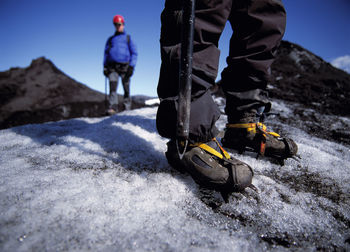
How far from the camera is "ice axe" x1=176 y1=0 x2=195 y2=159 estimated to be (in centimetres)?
73

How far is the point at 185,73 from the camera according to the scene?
789 mm

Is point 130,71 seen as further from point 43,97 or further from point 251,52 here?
point 43,97

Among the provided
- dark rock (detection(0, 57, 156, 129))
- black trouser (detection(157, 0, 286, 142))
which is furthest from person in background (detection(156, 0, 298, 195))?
dark rock (detection(0, 57, 156, 129))

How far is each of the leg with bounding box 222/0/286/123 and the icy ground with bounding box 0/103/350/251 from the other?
1.53ft

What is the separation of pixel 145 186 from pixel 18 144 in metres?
1.34

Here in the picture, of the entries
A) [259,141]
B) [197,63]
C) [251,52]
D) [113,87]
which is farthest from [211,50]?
[113,87]

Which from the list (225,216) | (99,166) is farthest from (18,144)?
(225,216)

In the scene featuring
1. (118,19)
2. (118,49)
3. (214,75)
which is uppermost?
(118,19)

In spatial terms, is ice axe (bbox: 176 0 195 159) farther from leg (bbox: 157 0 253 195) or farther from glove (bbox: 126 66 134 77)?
glove (bbox: 126 66 134 77)

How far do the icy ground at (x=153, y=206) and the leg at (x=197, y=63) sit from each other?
34 cm

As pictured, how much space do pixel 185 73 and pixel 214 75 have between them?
22 centimetres

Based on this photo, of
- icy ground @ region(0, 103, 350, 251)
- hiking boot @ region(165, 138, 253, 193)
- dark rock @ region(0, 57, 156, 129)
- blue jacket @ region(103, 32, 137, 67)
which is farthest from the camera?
dark rock @ region(0, 57, 156, 129)

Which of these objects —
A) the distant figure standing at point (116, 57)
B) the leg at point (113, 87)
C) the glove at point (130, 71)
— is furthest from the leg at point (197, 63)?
the glove at point (130, 71)

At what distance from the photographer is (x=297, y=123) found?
2400 mm
